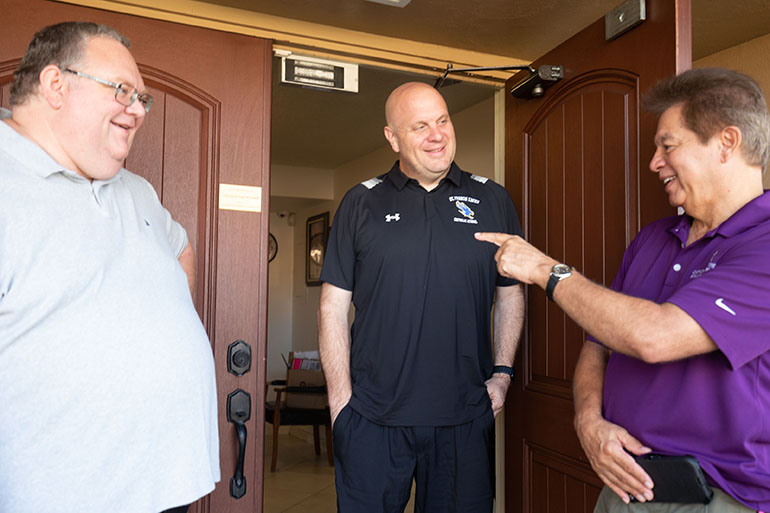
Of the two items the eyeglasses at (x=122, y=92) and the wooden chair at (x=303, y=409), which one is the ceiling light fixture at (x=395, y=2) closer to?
the eyeglasses at (x=122, y=92)

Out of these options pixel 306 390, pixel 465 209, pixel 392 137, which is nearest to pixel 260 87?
pixel 392 137

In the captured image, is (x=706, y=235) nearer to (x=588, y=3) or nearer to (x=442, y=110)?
(x=442, y=110)

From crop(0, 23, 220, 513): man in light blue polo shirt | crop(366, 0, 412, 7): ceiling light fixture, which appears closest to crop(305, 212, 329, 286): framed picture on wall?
crop(366, 0, 412, 7): ceiling light fixture

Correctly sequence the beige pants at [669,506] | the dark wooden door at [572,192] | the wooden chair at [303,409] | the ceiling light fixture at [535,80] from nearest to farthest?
the beige pants at [669,506], the dark wooden door at [572,192], the ceiling light fixture at [535,80], the wooden chair at [303,409]

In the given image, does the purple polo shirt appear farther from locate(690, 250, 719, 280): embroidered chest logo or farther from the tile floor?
the tile floor

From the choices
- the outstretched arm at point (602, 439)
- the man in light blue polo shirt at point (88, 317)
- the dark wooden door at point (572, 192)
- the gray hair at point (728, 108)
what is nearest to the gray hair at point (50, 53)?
the man in light blue polo shirt at point (88, 317)

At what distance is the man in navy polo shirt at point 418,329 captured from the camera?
1.87 meters

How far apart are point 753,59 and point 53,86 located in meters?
2.90

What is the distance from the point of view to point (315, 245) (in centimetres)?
739

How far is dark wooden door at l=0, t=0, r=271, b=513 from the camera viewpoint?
2098 millimetres

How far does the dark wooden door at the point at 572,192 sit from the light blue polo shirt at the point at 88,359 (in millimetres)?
1281

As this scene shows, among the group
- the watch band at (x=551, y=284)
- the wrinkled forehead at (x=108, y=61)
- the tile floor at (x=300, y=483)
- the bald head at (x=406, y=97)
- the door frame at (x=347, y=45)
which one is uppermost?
the door frame at (x=347, y=45)

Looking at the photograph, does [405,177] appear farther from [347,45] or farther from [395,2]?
[347,45]

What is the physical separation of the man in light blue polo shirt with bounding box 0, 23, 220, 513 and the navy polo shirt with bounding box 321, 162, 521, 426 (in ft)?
2.07
